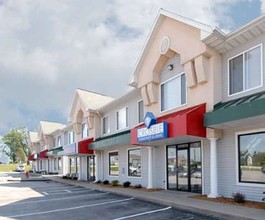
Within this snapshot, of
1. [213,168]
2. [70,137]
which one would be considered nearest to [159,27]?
[213,168]

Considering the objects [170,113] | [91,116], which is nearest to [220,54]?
[170,113]

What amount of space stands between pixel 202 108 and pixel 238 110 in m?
2.69

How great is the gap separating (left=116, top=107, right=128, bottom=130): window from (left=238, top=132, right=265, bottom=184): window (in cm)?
1134

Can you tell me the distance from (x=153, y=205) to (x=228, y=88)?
19.5 ft

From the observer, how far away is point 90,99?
3062 centimetres

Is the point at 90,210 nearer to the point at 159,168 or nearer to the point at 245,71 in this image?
the point at 159,168

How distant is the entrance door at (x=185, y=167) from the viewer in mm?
16172

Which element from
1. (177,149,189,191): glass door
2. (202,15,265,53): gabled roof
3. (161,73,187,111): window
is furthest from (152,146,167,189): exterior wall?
(202,15,265,53): gabled roof

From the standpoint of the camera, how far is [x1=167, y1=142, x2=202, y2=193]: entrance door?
53.1ft

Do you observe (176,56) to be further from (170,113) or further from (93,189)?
(93,189)

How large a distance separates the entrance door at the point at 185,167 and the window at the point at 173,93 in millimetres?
2220

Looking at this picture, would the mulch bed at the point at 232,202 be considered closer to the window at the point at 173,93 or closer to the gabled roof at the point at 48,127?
the window at the point at 173,93

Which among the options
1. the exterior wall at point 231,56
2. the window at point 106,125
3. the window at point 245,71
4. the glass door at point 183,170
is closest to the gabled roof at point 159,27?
the exterior wall at point 231,56

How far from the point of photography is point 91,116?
28.5m
